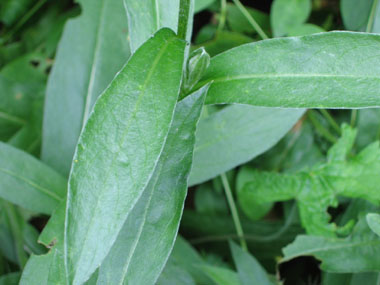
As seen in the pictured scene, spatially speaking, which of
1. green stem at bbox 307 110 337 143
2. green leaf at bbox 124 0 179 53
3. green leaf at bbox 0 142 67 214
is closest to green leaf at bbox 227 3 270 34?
green stem at bbox 307 110 337 143

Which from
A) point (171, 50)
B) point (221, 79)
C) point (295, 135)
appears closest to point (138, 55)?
point (171, 50)

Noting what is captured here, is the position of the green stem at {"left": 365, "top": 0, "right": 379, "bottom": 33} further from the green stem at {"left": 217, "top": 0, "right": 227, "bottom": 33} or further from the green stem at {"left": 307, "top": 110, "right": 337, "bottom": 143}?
the green stem at {"left": 217, "top": 0, "right": 227, "bottom": 33}

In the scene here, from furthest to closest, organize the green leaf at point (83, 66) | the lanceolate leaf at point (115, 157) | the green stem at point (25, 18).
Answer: the green stem at point (25, 18)
the green leaf at point (83, 66)
the lanceolate leaf at point (115, 157)

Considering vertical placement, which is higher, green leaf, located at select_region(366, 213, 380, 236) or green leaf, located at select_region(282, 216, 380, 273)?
green leaf, located at select_region(366, 213, 380, 236)

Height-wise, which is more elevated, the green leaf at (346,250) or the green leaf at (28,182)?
the green leaf at (28,182)

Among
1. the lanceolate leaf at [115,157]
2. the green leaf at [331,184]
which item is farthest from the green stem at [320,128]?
the lanceolate leaf at [115,157]

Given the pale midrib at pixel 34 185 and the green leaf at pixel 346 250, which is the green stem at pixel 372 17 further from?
the pale midrib at pixel 34 185

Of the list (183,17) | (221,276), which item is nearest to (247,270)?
(221,276)

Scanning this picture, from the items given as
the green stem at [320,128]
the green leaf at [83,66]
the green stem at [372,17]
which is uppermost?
the green stem at [372,17]
